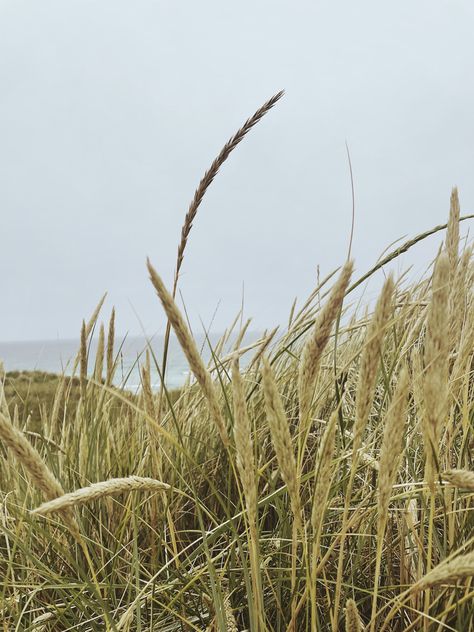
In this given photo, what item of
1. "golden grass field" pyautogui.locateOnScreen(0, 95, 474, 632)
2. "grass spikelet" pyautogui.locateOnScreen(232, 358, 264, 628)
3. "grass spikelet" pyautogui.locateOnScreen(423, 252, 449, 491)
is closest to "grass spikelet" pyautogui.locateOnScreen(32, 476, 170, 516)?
"golden grass field" pyautogui.locateOnScreen(0, 95, 474, 632)

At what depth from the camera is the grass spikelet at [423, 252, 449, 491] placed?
0.69 m

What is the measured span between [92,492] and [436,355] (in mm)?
479

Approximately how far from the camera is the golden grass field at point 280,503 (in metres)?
0.75

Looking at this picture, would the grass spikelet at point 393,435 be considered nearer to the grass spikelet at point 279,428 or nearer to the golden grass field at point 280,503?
the golden grass field at point 280,503

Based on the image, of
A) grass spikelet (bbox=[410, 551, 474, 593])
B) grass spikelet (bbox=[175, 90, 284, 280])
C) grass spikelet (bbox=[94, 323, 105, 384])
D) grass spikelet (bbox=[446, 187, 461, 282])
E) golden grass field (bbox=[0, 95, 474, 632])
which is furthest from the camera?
grass spikelet (bbox=[94, 323, 105, 384])

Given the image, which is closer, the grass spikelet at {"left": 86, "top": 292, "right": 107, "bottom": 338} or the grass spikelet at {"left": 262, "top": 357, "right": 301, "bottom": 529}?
the grass spikelet at {"left": 262, "top": 357, "right": 301, "bottom": 529}

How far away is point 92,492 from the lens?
2.37ft

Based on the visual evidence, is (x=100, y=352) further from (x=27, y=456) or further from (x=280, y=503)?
(x=27, y=456)

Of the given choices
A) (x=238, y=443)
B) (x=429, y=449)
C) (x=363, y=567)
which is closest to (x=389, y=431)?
(x=429, y=449)

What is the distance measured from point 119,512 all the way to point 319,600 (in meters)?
0.75

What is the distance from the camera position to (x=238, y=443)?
0.75m

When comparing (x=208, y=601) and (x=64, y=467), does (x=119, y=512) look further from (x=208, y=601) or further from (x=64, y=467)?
(x=208, y=601)

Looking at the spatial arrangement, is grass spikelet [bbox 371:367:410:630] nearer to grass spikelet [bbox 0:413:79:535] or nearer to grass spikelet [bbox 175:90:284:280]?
grass spikelet [bbox 0:413:79:535]

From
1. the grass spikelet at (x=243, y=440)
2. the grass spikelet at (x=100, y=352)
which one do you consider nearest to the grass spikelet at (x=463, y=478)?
the grass spikelet at (x=243, y=440)
